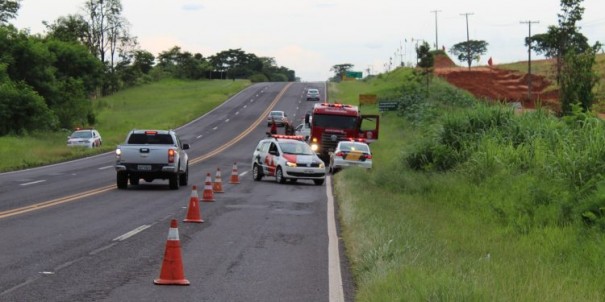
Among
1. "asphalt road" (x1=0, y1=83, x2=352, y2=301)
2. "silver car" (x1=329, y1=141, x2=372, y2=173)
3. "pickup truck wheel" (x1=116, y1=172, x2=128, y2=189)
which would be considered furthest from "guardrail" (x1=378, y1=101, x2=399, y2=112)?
"pickup truck wheel" (x1=116, y1=172, x2=128, y2=189)

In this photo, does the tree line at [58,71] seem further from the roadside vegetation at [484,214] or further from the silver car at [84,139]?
the roadside vegetation at [484,214]

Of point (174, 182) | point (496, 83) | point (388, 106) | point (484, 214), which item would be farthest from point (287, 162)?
point (496, 83)

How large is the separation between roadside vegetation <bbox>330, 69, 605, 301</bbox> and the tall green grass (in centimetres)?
1901

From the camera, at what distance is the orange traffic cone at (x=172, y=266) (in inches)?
406

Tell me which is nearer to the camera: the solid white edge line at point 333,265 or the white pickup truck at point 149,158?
the solid white edge line at point 333,265

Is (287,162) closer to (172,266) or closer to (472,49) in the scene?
(172,266)

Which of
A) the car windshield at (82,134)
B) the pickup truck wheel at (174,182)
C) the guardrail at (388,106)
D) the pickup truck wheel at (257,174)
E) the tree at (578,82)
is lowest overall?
the pickup truck wheel at (257,174)

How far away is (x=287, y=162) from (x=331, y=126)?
1341cm

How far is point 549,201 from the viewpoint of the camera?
16969mm

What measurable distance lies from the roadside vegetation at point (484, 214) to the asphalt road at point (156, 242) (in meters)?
0.72

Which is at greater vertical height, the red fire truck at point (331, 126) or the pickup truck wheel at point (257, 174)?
the red fire truck at point (331, 126)

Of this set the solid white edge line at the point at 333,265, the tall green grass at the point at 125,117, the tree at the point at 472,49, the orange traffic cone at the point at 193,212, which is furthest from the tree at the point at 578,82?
the tree at the point at 472,49

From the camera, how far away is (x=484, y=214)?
57.3 feet

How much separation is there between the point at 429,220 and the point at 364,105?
79.2 meters
